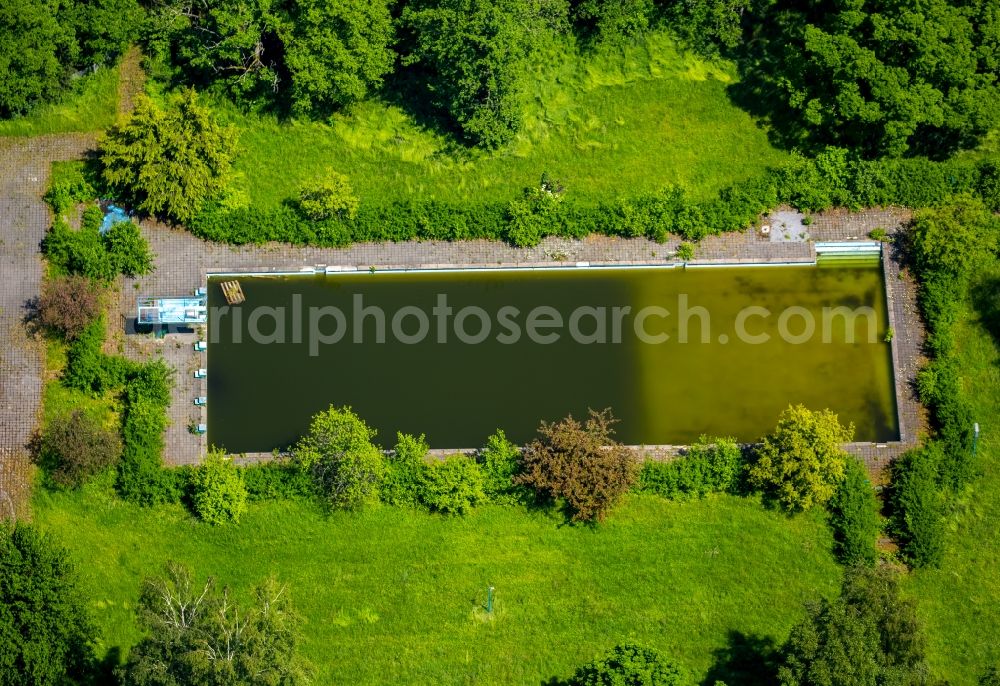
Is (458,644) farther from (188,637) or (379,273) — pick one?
(379,273)

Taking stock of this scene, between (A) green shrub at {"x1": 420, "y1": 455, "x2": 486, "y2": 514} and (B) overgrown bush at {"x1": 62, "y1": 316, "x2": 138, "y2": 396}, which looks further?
(B) overgrown bush at {"x1": 62, "y1": 316, "x2": 138, "y2": 396}

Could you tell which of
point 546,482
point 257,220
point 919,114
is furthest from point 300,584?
point 919,114

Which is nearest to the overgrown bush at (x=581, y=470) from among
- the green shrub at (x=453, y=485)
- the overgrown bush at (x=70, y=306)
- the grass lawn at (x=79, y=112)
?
the green shrub at (x=453, y=485)

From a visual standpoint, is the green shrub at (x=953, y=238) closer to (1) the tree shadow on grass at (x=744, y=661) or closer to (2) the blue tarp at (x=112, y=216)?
(1) the tree shadow on grass at (x=744, y=661)

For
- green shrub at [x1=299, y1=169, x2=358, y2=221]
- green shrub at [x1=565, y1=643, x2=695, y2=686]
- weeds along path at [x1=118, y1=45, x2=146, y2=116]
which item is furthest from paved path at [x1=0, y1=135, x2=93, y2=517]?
green shrub at [x1=565, y1=643, x2=695, y2=686]

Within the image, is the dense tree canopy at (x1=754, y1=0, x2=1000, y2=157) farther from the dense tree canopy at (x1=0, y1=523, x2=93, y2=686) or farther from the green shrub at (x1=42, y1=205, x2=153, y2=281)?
the dense tree canopy at (x1=0, y1=523, x2=93, y2=686)

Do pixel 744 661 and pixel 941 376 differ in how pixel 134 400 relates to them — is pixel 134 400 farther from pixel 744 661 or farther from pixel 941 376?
pixel 941 376

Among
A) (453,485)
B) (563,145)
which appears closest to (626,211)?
(563,145)
